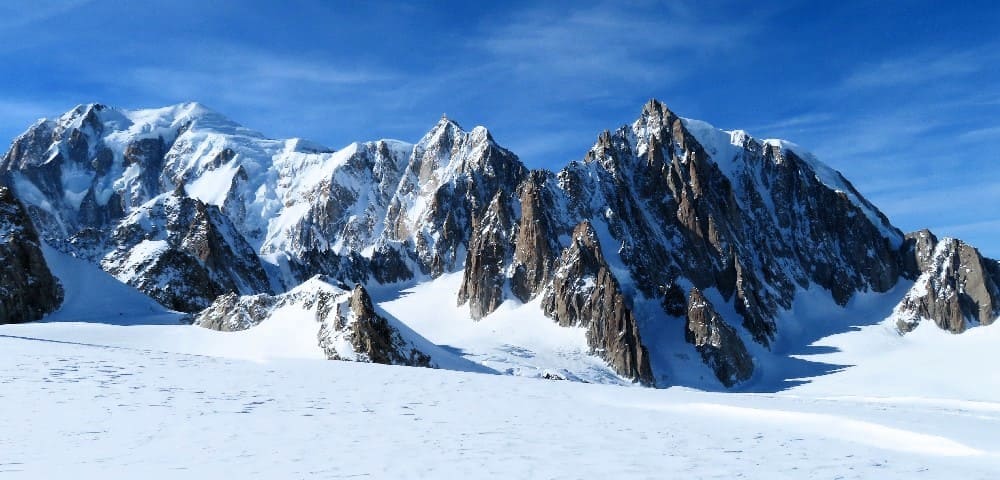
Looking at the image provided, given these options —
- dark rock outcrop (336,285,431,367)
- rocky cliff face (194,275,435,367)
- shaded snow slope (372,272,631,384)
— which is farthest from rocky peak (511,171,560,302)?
dark rock outcrop (336,285,431,367)

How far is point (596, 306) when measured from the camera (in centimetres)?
9812

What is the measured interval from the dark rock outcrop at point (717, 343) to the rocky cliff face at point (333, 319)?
194ft

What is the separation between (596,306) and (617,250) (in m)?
22.9

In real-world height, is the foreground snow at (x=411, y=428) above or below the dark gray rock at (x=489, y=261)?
below

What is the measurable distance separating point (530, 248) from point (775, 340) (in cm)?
4324

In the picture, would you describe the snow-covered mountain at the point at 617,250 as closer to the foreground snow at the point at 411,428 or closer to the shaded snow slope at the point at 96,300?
the shaded snow slope at the point at 96,300

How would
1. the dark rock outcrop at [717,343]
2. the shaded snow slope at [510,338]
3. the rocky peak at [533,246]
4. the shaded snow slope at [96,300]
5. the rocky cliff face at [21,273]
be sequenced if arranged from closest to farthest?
1. the rocky cliff face at [21,273]
2. the shaded snow slope at [96,300]
3. the shaded snow slope at [510,338]
4. the dark rock outcrop at [717,343]
5. the rocky peak at [533,246]

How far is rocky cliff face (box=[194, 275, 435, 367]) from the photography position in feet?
157

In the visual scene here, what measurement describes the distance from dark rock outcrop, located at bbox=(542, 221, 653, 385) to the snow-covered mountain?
249mm

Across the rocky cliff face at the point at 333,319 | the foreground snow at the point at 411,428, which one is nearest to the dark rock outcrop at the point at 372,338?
the rocky cliff face at the point at 333,319

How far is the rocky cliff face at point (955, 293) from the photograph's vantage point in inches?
4739

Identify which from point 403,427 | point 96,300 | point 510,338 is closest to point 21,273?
point 96,300

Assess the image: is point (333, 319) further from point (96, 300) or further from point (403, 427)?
point (403, 427)

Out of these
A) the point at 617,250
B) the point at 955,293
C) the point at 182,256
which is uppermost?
the point at 617,250
